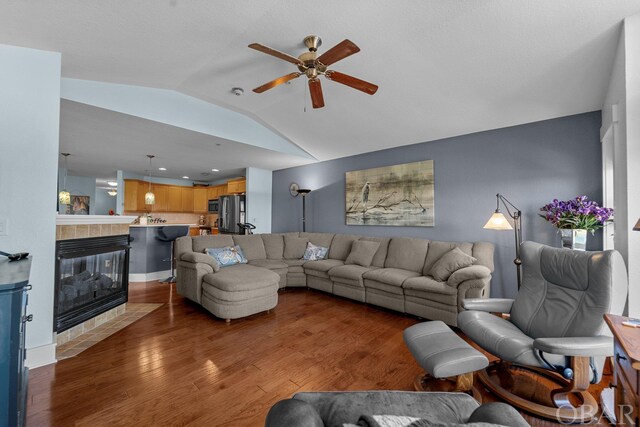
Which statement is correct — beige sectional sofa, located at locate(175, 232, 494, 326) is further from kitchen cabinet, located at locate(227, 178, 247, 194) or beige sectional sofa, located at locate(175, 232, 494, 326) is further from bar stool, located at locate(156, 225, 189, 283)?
kitchen cabinet, located at locate(227, 178, 247, 194)

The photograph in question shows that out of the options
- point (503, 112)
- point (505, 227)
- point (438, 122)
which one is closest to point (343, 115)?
point (438, 122)

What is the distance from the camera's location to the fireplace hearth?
104 inches

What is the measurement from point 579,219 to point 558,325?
123cm

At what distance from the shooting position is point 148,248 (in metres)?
5.25

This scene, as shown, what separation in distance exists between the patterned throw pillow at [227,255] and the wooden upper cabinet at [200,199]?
4.16 metres

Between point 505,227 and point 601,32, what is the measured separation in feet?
5.87

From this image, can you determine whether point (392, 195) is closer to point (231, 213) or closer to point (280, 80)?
point (280, 80)

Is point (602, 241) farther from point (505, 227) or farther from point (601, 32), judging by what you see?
point (601, 32)

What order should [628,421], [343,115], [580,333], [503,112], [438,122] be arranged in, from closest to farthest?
1. [628,421]
2. [580,333]
3. [503,112]
4. [438,122]
5. [343,115]

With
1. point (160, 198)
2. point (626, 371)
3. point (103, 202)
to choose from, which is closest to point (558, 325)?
point (626, 371)

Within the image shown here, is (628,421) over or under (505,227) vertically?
under

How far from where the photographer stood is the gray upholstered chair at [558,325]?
1630 millimetres

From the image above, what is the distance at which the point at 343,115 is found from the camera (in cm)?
396

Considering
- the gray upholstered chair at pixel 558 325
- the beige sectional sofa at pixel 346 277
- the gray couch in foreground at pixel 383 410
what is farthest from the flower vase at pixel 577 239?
the gray couch in foreground at pixel 383 410
